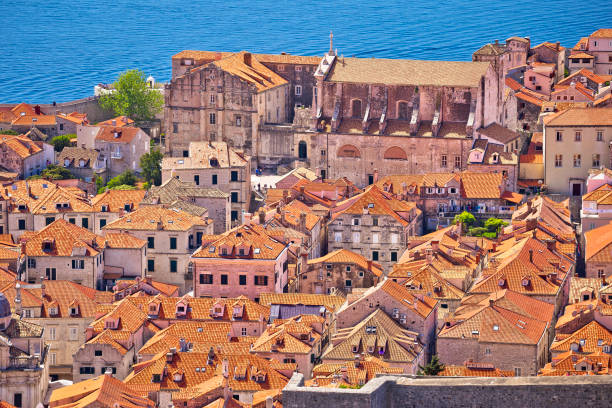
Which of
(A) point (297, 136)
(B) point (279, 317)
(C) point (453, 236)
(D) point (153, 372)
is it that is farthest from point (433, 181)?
(D) point (153, 372)

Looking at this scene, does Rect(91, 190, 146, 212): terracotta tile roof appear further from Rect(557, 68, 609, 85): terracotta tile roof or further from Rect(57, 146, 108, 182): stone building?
Rect(557, 68, 609, 85): terracotta tile roof

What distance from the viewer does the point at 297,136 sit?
385 feet

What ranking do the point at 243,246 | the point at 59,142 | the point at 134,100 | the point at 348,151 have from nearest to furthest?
the point at 243,246 → the point at 348,151 → the point at 59,142 → the point at 134,100

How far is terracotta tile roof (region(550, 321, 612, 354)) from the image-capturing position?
7662cm

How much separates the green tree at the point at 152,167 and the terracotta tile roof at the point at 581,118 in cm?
2545

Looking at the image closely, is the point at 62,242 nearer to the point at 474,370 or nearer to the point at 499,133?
the point at 474,370

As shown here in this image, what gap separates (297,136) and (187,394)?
4862 centimetres

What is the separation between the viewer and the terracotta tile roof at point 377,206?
3890 inches

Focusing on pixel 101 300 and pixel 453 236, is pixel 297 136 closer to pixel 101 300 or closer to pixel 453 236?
pixel 453 236

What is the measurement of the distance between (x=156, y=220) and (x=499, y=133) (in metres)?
27.4

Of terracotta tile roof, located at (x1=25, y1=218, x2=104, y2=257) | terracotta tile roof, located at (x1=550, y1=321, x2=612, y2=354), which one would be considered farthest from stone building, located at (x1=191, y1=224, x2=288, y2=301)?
terracotta tile roof, located at (x1=550, y1=321, x2=612, y2=354)

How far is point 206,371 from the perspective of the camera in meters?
75.1

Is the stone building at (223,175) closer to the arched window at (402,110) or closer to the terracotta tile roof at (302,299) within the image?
the arched window at (402,110)

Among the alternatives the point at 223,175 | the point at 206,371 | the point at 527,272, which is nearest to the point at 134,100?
the point at 223,175
